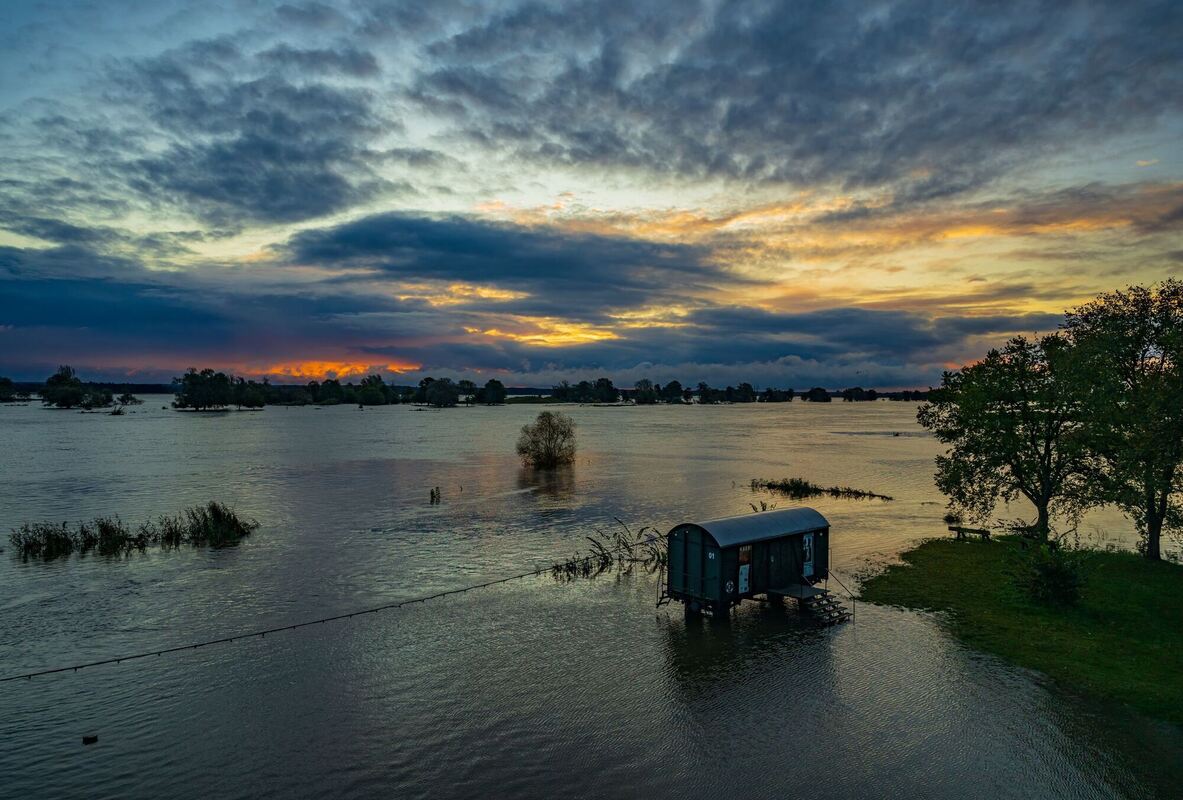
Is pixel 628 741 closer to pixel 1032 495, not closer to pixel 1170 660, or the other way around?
pixel 1170 660

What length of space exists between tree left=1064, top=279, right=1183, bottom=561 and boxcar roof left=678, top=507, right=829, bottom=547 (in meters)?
18.9

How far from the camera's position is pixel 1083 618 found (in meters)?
31.6

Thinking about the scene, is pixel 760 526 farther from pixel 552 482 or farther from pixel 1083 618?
pixel 552 482

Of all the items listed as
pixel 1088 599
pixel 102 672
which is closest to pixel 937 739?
pixel 1088 599

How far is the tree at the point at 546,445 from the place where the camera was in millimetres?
104188

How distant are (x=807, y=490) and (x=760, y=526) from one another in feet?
161

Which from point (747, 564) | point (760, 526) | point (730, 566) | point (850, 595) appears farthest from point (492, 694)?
point (850, 595)

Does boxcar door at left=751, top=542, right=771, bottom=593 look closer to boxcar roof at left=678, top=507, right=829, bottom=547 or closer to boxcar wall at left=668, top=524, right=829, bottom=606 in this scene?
boxcar wall at left=668, top=524, right=829, bottom=606

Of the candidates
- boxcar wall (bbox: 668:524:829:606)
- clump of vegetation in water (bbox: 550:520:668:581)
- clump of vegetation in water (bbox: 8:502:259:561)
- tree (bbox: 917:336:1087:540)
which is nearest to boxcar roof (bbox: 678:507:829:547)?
boxcar wall (bbox: 668:524:829:606)

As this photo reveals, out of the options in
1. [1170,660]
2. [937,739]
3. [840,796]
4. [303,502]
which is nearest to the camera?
[840,796]

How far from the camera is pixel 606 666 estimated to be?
1088 inches

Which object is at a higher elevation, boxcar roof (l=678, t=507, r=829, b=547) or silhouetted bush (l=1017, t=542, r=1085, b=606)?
boxcar roof (l=678, t=507, r=829, b=547)

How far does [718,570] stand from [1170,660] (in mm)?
18158

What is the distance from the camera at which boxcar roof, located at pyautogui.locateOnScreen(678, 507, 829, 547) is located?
32.5 m
